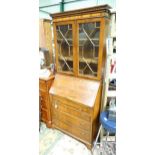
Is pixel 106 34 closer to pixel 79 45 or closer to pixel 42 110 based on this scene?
pixel 79 45

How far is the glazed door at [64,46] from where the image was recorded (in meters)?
2.01

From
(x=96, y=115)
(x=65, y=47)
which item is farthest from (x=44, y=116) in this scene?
(x=65, y=47)

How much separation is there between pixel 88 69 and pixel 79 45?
13.8 inches

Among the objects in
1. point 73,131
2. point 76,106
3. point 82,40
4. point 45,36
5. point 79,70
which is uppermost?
point 45,36

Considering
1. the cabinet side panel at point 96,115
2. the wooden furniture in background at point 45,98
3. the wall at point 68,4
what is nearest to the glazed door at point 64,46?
the wooden furniture in background at point 45,98

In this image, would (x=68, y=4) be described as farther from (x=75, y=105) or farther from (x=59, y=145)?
(x=59, y=145)

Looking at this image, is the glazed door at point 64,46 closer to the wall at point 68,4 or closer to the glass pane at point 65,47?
the glass pane at point 65,47

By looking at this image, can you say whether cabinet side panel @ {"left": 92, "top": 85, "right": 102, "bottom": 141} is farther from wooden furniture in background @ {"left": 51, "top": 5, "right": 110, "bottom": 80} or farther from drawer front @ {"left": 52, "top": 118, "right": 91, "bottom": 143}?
wooden furniture in background @ {"left": 51, "top": 5, "right": 110, "bottom": 80}

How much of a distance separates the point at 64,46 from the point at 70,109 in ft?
3.06

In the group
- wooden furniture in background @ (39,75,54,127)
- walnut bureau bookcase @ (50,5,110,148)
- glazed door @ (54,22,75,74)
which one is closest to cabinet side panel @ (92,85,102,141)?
walnut bureau bookcase @ (50,5,110,148)

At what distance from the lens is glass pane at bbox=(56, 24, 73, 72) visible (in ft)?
6.67

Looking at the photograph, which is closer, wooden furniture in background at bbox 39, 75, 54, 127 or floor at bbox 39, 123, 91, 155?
floor at bbox 39, 123, 91, 155

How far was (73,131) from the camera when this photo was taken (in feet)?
6.65
